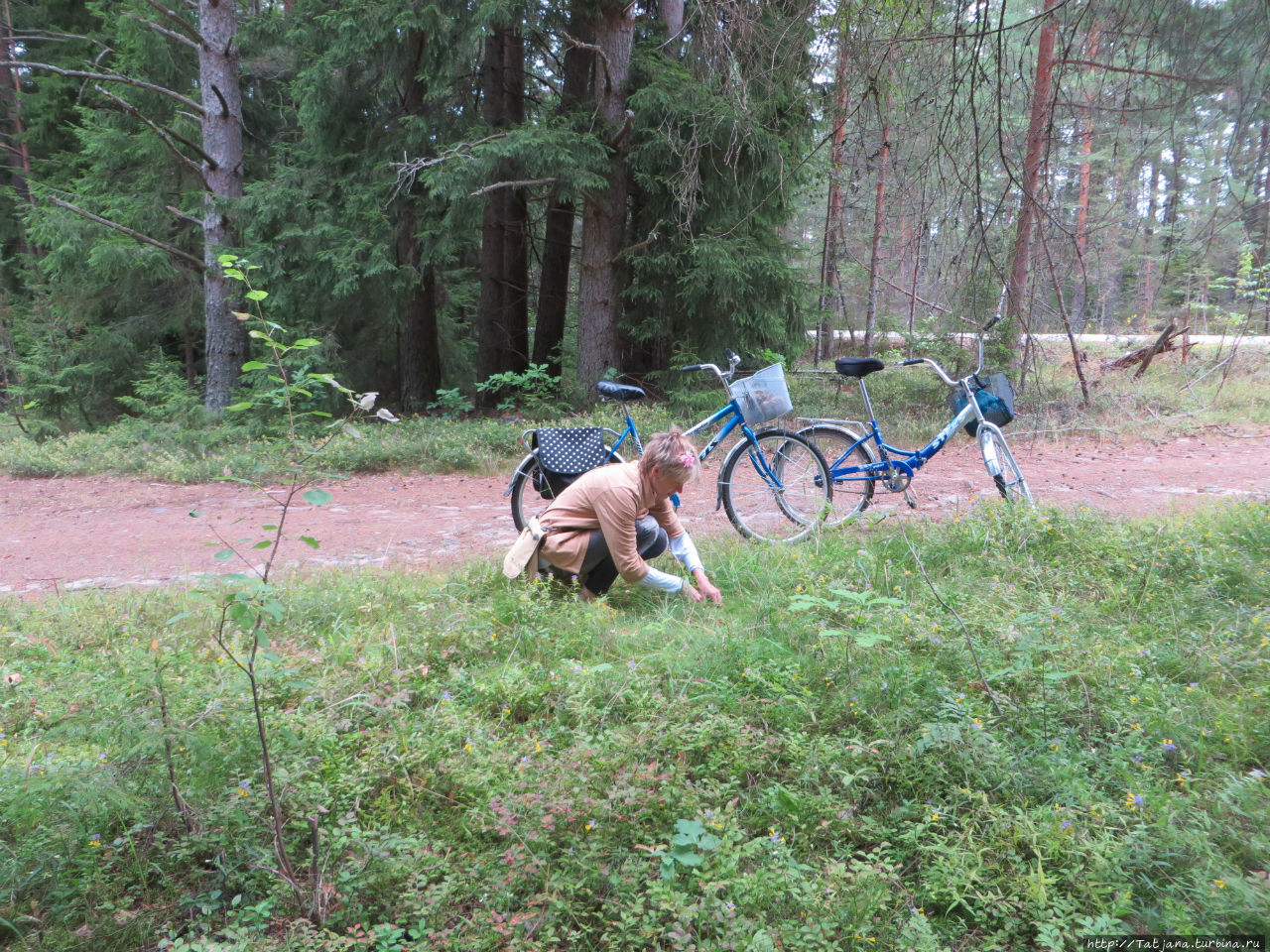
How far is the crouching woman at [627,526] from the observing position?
4008 mm

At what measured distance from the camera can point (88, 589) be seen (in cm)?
461

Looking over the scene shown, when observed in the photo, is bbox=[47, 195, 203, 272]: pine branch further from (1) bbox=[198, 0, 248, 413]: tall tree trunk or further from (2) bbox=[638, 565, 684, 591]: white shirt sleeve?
(2) bbox=[638, 565, 684, 591]: white shirt sleeve

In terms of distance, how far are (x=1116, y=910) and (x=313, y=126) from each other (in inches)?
473

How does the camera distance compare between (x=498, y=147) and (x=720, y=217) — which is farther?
(x=720, y=217)

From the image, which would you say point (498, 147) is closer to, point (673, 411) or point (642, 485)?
point (673, 411)

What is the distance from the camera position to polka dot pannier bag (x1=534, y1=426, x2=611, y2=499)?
497cm

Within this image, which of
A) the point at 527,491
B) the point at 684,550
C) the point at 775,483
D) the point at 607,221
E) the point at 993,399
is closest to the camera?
the point at 684,550

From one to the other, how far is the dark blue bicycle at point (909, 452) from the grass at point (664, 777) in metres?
1.56

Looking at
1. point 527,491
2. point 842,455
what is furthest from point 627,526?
point 842,455

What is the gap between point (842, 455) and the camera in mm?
5539

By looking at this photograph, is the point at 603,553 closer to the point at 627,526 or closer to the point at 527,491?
the point at 627,526

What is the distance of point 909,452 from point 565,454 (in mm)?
2405

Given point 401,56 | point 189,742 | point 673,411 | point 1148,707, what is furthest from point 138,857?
point 401,56

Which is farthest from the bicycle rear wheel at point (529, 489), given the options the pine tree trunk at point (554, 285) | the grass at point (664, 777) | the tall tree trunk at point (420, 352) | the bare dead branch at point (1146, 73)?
the tall tree trunk at point (420, 352)
